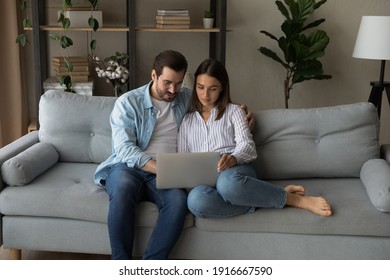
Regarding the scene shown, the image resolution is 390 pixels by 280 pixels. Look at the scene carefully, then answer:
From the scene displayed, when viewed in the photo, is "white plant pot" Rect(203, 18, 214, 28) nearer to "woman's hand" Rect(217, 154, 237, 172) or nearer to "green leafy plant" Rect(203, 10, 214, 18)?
"green leafy plant" Rect(203, 10, 214, 18)

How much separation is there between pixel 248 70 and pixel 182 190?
2.19 metres

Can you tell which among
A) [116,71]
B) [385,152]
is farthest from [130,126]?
[116,71]

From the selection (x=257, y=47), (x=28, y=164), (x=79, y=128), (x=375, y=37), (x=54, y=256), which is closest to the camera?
(x=28, y=164)

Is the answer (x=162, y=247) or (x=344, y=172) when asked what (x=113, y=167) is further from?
(x=344, y=172)

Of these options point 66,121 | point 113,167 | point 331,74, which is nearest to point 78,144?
point 66,121

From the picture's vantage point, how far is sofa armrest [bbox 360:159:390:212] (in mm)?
2527

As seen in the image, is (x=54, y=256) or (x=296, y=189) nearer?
(x=296, y=189)

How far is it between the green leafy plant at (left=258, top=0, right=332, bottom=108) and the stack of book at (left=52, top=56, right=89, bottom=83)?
1.27m

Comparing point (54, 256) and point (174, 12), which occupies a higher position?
point (174, 12)

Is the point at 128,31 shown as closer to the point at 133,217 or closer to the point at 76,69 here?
the point at 76,69

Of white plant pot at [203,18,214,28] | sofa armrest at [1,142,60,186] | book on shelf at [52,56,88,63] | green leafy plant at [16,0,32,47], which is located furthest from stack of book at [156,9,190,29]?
sofa armrest at [1,142,60,186]

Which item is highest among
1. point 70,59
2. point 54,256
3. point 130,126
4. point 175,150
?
point 70,59

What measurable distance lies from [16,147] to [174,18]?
1.62 metres

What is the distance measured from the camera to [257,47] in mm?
4594
